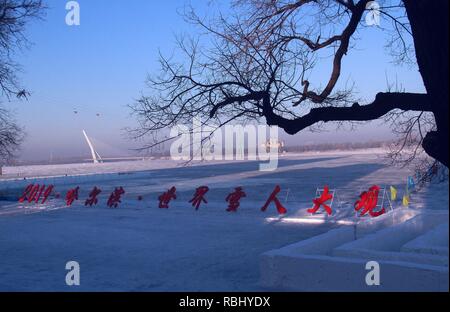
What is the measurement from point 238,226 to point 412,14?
10.8 m

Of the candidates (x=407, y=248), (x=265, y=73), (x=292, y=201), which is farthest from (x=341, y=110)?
(x=292, y=201)

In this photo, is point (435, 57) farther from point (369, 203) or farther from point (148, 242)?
point (369, 203)

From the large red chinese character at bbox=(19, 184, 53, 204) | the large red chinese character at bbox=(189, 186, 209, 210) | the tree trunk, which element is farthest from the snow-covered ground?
the tree trunk

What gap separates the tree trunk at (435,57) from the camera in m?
5.07

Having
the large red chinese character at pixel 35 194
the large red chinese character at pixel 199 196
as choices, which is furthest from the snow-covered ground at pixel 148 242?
the large red chinese character at pixel 35 194

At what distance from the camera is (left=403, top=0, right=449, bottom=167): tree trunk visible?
507 centimetres

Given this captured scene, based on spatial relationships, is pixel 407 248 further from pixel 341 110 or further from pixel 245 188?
pixel 245 188

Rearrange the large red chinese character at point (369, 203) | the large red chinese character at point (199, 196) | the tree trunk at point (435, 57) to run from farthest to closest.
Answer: the large red chinese character at point (199, 196) < the large red chinese character at point (369, 203) < the tree trunk at point (435, 57)

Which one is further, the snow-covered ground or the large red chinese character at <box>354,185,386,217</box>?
the large red chinese character at <box>354,185,386,217</box>

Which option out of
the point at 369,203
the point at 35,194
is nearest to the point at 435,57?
the point at 369,203

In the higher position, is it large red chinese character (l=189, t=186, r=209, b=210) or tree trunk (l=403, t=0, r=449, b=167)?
tree trunk (l=403, t=0, r=449, b=167)

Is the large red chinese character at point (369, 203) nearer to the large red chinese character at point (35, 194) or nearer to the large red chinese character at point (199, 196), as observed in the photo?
the large red chinese character at point (199, 196)

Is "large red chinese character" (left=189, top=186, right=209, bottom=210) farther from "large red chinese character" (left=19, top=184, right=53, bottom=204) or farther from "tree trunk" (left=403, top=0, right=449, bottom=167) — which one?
"tree trunk" (left=403, top=0, right=449, bottom=167)
